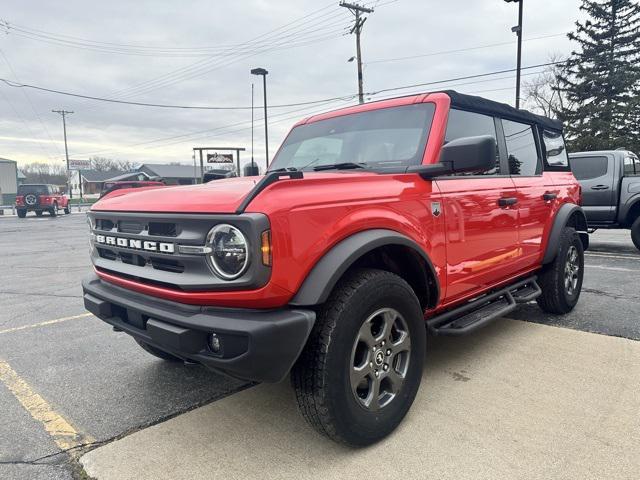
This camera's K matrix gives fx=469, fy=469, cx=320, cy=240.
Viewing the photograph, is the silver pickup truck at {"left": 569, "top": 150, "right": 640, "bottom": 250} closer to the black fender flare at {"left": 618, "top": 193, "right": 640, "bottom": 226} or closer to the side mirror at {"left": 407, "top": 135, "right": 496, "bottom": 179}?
the black fender flare at {"left": 618, "top": 193, "right": 640, "bottom": 226}

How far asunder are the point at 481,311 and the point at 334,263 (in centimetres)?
173

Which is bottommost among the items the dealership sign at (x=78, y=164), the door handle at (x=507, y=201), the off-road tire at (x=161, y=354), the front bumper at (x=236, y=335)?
the off-road tire at (x=161, y=354)

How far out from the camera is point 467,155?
260cm

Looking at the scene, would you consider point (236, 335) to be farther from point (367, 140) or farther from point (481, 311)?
point (481, 311)

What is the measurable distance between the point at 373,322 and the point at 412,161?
1.08m

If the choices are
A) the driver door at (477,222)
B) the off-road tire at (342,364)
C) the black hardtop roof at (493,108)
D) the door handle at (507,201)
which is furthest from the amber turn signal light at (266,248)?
the door handle at (507,201)

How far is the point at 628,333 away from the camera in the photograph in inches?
159

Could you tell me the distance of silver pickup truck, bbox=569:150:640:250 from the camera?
28.5 ft

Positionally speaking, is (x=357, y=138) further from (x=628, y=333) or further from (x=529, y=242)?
(x=628, y=333)

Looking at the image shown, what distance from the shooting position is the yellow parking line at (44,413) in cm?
257

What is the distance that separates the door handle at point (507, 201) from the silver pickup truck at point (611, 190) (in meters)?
6.47

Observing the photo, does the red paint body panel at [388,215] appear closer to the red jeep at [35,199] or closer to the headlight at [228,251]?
the headlight at [228,251]

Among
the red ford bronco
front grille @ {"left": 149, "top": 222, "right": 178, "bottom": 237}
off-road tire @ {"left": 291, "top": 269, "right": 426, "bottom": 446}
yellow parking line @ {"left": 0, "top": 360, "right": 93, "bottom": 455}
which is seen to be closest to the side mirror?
the red ford bronco

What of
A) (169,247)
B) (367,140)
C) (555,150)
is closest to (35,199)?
(367,140)
